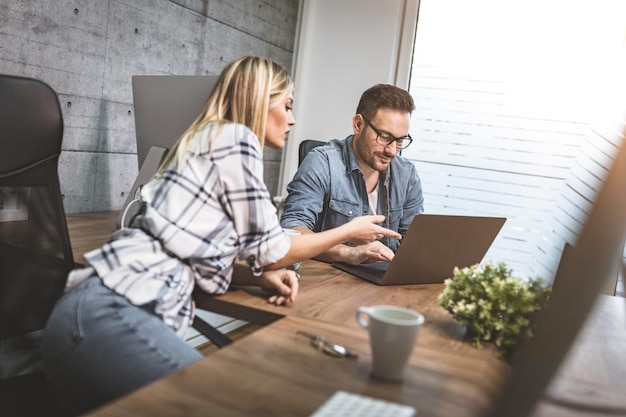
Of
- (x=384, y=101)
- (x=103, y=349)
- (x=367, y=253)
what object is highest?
(x=384, y=101)

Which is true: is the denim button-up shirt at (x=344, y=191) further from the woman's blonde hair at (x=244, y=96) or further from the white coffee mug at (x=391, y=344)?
the white coffee mug at (x=391, y=344)

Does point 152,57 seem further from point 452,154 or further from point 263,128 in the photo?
point 452,154

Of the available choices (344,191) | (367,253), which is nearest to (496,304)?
(367,253)

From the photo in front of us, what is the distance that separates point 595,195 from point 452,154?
399 cm

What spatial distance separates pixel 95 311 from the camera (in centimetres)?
117

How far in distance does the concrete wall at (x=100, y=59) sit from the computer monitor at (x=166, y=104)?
339mm

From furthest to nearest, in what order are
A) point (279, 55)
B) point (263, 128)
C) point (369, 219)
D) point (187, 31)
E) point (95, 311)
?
point (279, 55)
point (187, 31)
point (369, 219)
point (263, 128)
point (95, 311)

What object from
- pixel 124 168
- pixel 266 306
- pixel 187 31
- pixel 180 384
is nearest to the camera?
pixel 180 384

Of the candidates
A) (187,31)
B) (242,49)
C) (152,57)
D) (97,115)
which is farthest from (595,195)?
(242,49)

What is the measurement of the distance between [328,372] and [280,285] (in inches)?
18.9

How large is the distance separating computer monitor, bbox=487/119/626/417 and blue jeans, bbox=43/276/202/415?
2.77 ft

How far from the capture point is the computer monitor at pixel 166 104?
2.03 metres

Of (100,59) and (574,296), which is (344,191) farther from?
(574,296)

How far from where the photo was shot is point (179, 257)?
4.34 ft
